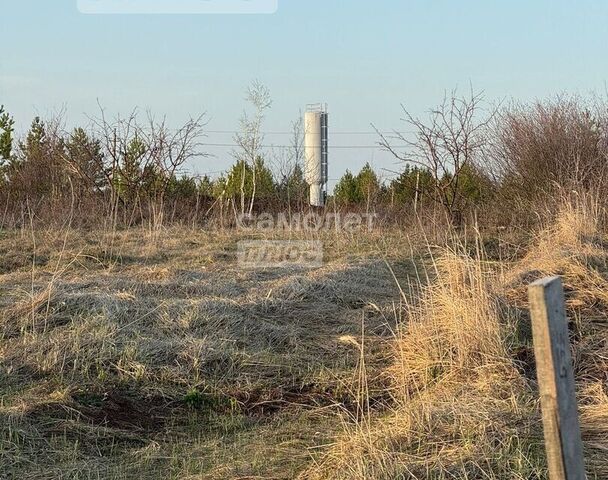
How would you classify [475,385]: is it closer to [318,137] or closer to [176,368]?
[176,368]

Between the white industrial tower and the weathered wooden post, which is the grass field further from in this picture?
the white industrial tower

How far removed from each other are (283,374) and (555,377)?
303 centimetres

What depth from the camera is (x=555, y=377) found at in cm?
158

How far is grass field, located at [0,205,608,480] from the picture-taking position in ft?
9.72

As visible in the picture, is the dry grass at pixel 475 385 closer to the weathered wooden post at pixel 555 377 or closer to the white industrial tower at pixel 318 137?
the weathered wooden post at pixel 555 377

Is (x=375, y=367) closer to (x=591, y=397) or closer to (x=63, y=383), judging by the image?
(x=591, y=397)

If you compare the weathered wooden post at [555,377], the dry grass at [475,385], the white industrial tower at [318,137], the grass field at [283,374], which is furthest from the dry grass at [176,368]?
the white industrial tower at [318,137]

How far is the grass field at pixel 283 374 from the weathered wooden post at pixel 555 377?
3.05ft

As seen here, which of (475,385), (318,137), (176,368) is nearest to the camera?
(475,385)

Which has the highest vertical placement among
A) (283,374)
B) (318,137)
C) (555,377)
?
(318,137)

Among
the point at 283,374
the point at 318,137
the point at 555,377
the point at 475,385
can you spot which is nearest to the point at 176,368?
the point at 283,374

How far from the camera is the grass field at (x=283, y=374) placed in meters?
2.96

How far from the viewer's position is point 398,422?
313cm

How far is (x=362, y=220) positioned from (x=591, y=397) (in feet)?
31.5
